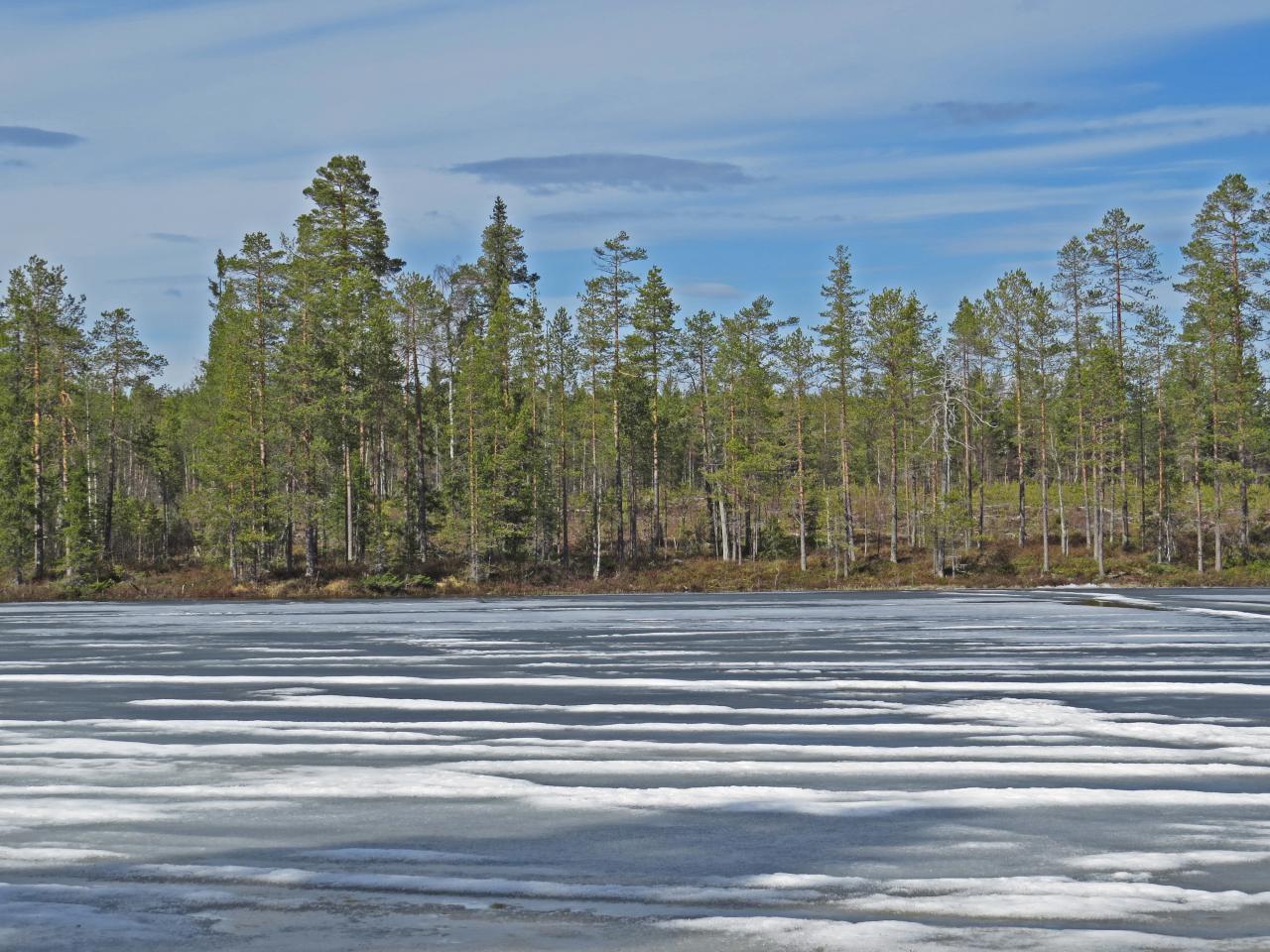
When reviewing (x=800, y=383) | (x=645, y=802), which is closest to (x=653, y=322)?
(x=800, y=383)

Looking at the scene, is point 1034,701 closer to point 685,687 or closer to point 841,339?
point 685,687

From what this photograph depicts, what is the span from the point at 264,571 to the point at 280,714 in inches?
1529

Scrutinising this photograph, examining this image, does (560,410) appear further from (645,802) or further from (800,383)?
(645,802)

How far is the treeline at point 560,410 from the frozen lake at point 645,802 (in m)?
30.8

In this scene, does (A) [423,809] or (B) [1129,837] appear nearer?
(B) [1129,837]

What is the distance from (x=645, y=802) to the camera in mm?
7777

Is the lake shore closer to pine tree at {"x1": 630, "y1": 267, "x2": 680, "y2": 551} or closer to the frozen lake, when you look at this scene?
pine tree at {"x1": 630, "y1": 267, "x2": 680, "y2": 551}

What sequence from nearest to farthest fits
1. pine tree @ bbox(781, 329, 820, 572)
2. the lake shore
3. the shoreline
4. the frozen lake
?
the frozen lake, the shoreline, the lake shore, pine tree @ bbox(781, 329, 820, 572)

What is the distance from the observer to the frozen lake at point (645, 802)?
5.39 metres

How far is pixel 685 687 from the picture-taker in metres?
13.5

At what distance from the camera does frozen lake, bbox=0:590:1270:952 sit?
5395 millimetres

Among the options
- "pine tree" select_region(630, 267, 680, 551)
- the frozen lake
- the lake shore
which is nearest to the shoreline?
the lake shore

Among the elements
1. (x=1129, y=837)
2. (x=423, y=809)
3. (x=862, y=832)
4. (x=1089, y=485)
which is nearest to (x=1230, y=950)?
(x=1129, y=837)

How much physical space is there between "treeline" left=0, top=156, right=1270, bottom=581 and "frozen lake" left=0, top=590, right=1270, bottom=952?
3076 cm
